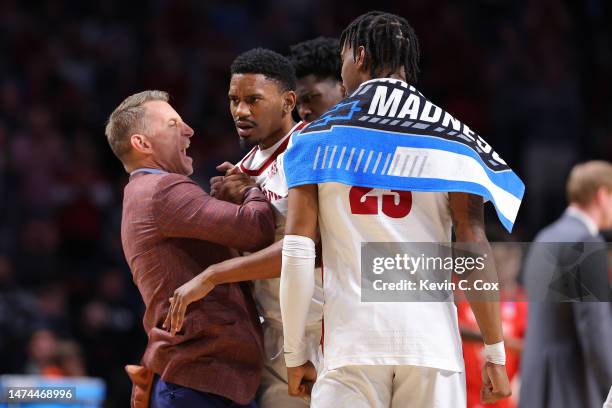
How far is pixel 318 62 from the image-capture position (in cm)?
444

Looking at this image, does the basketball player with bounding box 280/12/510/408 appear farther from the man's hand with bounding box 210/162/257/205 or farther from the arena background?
the arena background

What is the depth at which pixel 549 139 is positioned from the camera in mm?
9906

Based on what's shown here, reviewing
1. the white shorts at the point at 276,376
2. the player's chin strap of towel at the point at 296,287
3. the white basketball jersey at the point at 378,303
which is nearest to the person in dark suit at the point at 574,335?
the white shorts at the point at 276,376

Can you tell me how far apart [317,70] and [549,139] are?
592 centimetres

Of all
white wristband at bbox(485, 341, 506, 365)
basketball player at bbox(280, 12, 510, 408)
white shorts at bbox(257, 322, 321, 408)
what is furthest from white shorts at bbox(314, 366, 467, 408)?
white shorts at bbox(257, 322, 321, 408)

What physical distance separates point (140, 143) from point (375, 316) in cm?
119

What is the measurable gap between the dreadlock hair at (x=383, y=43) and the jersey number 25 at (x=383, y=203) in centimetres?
43

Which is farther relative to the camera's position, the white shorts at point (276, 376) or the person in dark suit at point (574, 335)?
the person in dark suit at point (574, 335)

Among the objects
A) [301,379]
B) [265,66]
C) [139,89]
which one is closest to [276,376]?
[301,379]

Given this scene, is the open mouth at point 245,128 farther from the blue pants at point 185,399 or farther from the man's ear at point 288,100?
the blue pants at point 185,399

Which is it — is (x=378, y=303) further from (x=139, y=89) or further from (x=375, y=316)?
(x=139, y=89)

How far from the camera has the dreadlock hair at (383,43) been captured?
11.4ft

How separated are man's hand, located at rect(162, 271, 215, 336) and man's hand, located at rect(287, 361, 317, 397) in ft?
1.31

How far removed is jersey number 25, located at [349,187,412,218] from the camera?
3.31 metres
